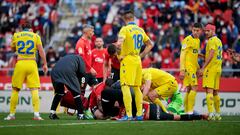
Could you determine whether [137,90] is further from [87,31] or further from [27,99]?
[27,99]

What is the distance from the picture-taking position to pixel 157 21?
34.4 m

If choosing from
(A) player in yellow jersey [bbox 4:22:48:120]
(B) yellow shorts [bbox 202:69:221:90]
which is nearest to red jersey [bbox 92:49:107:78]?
(B) yellow shorts [bbox 202:69:221:90]

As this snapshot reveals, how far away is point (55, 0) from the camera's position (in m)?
39.1

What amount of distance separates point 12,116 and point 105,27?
1594 cm

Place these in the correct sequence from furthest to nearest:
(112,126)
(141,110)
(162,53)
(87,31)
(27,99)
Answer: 1. (162,53)
2. (27,99)
3. (87,31)
4. (141,110)
5. (112,126)

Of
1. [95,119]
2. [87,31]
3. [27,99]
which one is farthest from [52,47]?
[95,119]

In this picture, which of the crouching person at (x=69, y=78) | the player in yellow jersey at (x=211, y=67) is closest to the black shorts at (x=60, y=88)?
the crouching person at (x=69, y=78)

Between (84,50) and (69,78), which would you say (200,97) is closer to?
(84,50)

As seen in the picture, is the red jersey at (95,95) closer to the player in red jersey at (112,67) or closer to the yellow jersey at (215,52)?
the player in red jersey at (112,67)

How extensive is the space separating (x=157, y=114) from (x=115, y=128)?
3209 mm

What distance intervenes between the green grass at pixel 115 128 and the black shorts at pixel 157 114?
1.15 meters

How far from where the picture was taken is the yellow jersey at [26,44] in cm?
1884

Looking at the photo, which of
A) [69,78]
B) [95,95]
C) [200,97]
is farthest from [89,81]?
[200,97]

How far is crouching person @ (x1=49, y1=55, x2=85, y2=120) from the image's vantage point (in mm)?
19156
